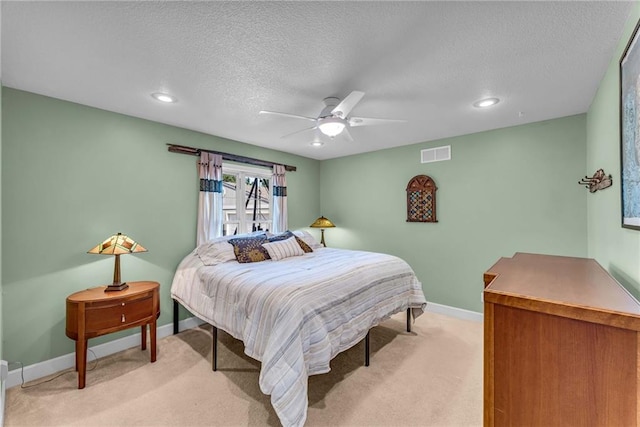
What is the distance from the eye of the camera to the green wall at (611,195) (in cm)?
148

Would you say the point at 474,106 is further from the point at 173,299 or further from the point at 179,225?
the point at 173,299

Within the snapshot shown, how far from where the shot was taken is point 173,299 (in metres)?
3.23

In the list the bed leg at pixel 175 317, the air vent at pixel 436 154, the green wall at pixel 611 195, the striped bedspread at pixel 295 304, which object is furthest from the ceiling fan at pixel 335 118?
the bed leg at pixel 175 317

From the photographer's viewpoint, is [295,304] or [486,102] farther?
[486,102]

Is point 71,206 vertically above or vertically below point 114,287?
above

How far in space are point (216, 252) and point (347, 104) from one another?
2128 millimetres

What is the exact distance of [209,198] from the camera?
141 inches

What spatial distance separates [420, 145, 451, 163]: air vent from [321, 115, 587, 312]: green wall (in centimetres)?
6

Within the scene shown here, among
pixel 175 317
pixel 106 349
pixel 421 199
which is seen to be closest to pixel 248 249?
pixel 175 317

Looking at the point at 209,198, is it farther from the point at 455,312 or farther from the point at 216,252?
the point at 455,312

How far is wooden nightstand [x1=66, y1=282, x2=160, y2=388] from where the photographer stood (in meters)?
2.22

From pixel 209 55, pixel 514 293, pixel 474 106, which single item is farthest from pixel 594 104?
pixel 209 55

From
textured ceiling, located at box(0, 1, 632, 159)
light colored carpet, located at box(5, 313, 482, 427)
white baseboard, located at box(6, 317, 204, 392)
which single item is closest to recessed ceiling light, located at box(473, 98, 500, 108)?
textured ceiling, located at box(0, 1, 632, 159)

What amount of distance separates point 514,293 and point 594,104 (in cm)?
260
